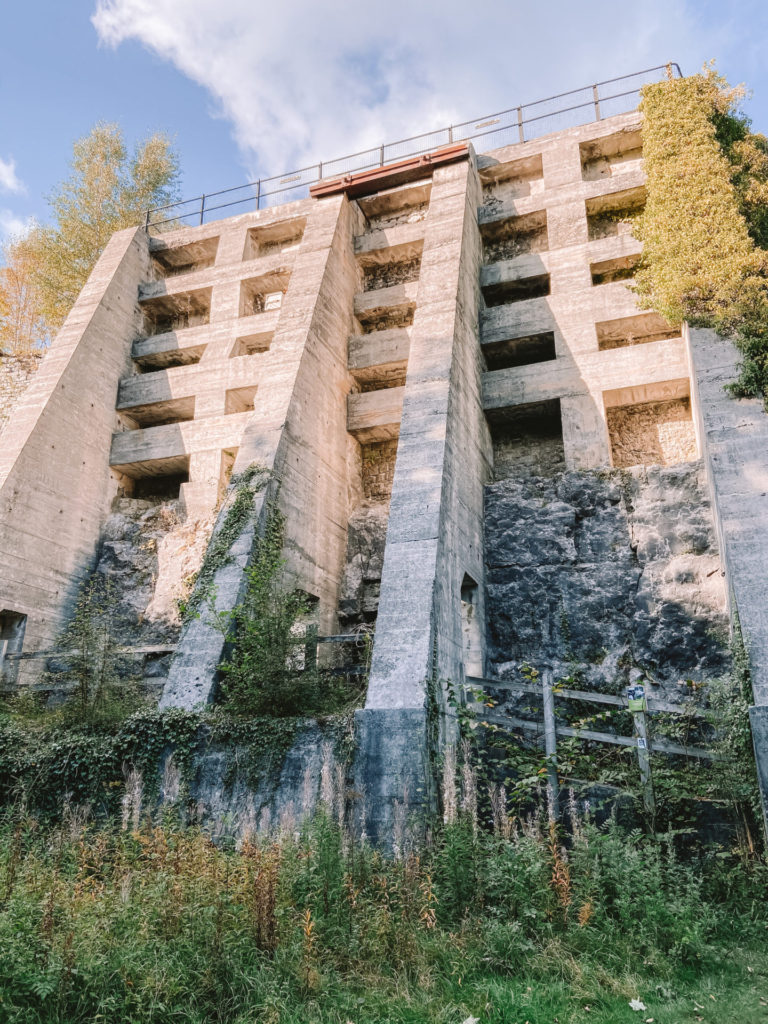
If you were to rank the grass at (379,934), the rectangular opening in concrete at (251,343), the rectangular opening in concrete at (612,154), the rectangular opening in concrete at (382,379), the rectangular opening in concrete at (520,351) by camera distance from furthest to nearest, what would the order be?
the rectangular opening in concrete at (251,343) → the rectangular opening in concrete at (612,154) → the rectangular opening in concrete at (382,379) → the rectangular opening in concrete at (520,351) → the grass at (379,934)

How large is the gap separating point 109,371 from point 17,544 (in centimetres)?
514

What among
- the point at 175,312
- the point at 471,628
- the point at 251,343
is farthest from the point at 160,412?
A: the point at 471,628

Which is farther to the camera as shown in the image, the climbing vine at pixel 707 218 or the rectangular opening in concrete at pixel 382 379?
the rectangular opening in concrete at pixel 382 379

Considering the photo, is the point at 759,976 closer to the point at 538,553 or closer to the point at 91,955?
the point at 91,955

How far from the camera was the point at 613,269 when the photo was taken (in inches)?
567

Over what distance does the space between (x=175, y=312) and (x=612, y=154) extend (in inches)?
441

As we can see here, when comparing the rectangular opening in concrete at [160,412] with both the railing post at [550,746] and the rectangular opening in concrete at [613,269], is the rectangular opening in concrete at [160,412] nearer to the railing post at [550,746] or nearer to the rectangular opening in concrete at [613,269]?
the rectangular opening in concrete at [613,269]

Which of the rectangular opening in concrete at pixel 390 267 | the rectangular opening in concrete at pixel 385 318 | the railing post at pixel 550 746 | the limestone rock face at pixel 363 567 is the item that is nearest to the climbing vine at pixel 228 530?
the limestone rock face at pixel 363 567

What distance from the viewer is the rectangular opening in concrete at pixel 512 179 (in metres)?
16.2

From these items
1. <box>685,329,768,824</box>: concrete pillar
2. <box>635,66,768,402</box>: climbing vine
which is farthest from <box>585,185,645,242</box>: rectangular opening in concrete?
<box>685,329,768,824</box>: concrete pillar

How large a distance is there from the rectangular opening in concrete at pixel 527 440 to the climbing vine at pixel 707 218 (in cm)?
276

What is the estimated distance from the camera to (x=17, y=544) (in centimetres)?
1317

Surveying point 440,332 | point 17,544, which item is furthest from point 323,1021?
point 17,544

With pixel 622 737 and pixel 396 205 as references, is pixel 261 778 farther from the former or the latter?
pixel 396 205
